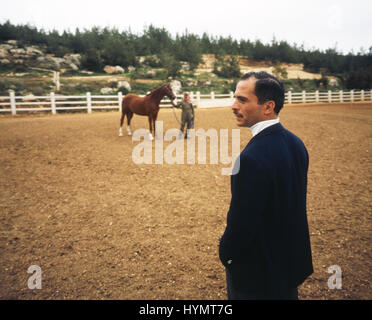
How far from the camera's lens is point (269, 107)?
1.31 m

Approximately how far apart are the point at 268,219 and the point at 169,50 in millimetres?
59376

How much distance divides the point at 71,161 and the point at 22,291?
16.2 ft

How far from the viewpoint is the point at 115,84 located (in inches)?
1158

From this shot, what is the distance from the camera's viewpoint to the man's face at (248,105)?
131cm

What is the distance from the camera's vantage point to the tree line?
135 ft

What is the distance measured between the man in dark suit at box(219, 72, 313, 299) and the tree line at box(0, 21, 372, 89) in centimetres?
4098

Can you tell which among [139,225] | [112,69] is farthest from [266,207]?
[112,69]

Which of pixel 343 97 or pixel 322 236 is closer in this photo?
pixel 322 236

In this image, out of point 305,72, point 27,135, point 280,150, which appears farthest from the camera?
point 305,72

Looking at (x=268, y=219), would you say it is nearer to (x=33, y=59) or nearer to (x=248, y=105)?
(x=248, y=105)

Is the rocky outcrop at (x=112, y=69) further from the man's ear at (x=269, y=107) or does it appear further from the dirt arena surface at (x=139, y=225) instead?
the man's ear at (x=269, y=107)
